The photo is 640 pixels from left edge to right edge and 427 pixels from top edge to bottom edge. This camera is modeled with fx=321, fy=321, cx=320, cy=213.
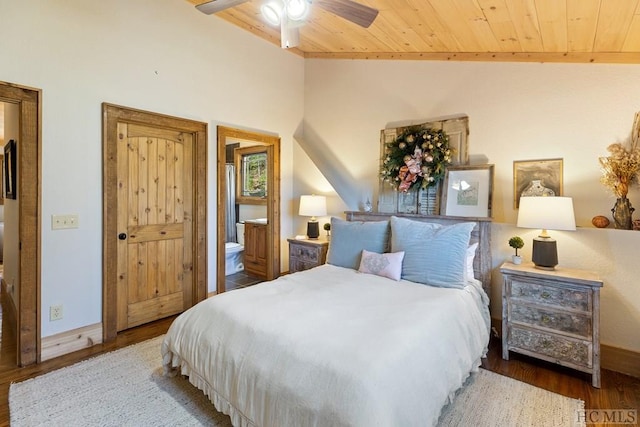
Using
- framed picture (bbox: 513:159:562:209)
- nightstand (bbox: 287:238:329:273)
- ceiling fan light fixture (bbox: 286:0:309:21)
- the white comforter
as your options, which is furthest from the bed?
ceiling fan light fixture (bbox: 286:0:309:21)

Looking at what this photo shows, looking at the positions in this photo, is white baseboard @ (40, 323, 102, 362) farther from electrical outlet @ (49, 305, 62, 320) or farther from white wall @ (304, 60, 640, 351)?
white wall @ (304, 60, 640, 351)

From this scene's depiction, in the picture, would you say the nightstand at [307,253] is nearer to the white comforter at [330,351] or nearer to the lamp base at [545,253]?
the white comforter at [330,351]

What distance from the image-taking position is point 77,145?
266 centimetres

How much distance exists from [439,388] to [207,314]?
1.39 m

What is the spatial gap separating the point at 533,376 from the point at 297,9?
3.02 metres

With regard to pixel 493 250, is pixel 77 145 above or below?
above

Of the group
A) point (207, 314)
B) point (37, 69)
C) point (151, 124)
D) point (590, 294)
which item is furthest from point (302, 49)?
point (590, 294)

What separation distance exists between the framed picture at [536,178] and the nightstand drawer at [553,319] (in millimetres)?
926

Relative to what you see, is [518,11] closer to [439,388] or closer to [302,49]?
[439,388]

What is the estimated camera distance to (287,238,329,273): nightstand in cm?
383

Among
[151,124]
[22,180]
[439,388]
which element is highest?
[151,124]

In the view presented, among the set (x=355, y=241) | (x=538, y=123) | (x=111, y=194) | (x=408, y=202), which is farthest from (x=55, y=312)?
(x=538, y=123)

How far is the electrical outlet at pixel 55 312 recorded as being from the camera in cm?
258

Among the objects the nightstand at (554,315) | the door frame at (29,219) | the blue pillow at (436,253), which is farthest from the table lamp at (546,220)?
the door frame at (29,219)
